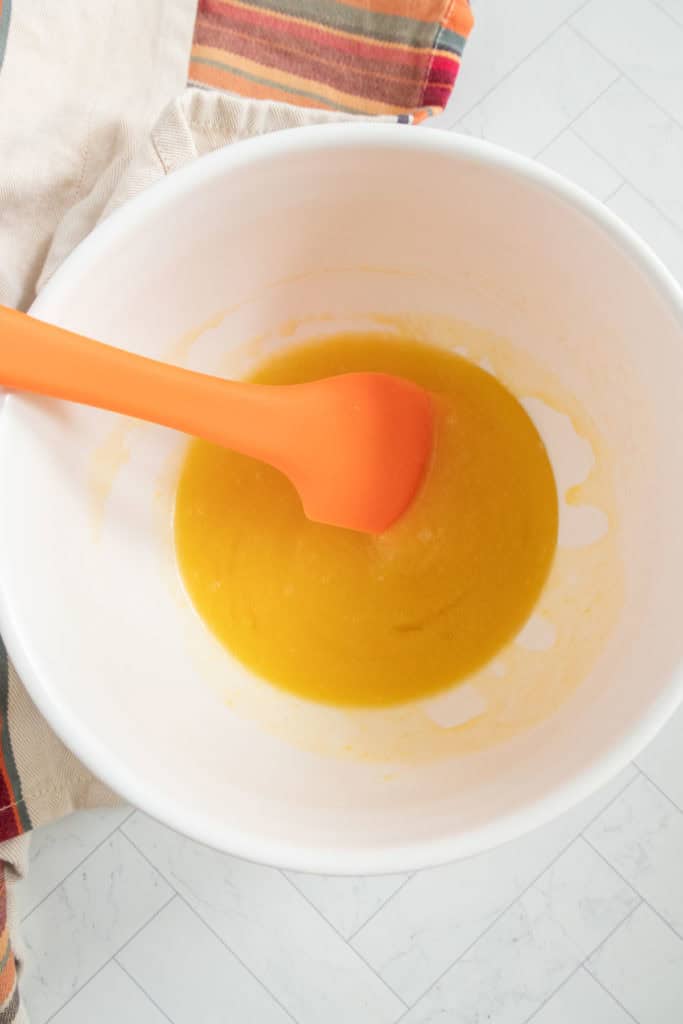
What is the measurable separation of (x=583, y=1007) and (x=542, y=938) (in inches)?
3.0

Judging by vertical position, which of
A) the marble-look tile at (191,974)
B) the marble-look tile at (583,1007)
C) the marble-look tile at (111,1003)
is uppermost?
the marble-look tile at (583,1007)

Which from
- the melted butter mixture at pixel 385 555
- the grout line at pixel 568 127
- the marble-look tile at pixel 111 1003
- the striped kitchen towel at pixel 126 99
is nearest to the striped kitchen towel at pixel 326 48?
the striped kitchen towel at pixel 126 99

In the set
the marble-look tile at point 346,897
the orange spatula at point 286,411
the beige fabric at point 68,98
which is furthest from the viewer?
the marble-look tile at point 346,897

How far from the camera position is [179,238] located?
0.71 meters

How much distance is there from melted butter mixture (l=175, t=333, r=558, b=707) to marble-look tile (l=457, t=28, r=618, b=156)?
249mm

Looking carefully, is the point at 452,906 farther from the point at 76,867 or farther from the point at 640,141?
the point at 640,141

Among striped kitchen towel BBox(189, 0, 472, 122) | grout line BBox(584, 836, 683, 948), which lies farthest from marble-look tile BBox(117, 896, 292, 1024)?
striped kitchen towel BBox(189, 0, 472, 122)

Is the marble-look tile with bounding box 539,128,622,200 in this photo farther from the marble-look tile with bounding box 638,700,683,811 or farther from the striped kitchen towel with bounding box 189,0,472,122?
the marble-look tile with bounding box 638,700,683,811

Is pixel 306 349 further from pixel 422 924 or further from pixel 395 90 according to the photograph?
pixel 422 924

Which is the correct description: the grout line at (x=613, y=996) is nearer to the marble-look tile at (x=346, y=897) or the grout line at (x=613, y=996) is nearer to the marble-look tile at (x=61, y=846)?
the marble-look tile at (x=346, y=897)

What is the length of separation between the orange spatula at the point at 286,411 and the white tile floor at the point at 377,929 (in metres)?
0.36

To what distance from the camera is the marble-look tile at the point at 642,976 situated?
93 cm

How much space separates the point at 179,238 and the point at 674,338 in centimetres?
37

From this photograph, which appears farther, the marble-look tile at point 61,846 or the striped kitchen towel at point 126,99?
the marble-look tile at point 61,846
